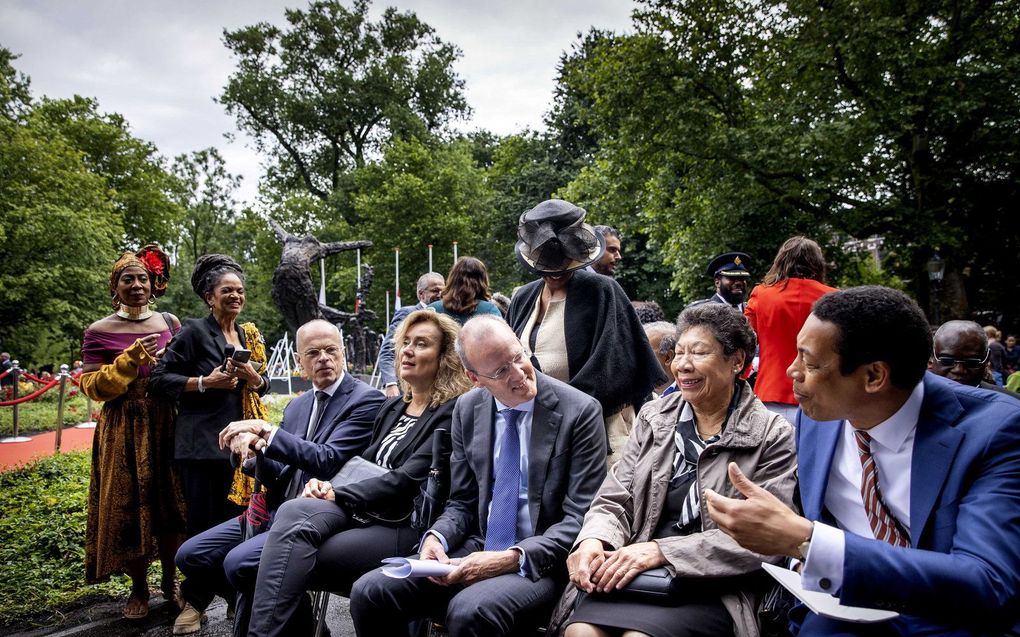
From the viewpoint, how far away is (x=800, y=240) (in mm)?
4684

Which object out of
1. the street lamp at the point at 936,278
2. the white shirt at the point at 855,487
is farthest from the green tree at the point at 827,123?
the white shirt at the point at 855,487

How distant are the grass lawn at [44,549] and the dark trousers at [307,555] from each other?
7.95 ft

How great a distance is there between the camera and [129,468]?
4.30 metres

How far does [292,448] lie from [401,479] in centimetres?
61

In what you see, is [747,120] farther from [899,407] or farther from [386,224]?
[386,224]

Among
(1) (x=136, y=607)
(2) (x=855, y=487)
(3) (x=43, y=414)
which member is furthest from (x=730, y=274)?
(3) (x=43, y=414)

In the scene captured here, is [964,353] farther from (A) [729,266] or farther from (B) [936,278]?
(B) [936,278]

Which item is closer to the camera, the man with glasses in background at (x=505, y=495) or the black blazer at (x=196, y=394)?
the man with glasses in background at (x=505, y=495)

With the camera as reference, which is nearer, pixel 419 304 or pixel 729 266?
pixel 729 266

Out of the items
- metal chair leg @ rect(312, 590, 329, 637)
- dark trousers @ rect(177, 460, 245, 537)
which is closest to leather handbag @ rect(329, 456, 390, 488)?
metal chair leg @ rect(312, 590, 329, 637)

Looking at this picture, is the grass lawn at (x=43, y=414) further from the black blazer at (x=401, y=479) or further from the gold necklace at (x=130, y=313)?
the black blazer at (x=401, y=479)

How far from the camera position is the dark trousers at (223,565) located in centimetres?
318

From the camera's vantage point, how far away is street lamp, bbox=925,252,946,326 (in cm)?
1440

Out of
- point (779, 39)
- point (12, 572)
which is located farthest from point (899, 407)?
point (779, 39)
